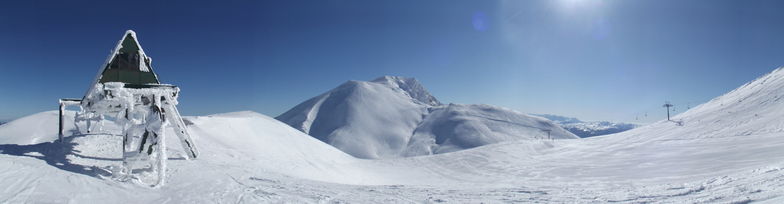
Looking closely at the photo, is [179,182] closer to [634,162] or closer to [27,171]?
[27,171]

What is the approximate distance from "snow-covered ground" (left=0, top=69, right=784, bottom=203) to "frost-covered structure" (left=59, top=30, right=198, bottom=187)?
2.49 feet

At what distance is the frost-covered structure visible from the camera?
9.57 m

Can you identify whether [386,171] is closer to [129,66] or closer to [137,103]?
[137,103]

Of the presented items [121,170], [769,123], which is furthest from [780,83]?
[121,170]

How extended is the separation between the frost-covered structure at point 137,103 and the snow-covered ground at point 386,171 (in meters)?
0.76

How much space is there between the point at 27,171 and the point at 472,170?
23753 mm

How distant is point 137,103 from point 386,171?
19.3 metres

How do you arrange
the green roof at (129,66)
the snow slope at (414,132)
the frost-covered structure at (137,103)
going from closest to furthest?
1. the frost-covered structure at (137,103)
2. the green roof at (129,66)
3. the snow slope at (414,132)

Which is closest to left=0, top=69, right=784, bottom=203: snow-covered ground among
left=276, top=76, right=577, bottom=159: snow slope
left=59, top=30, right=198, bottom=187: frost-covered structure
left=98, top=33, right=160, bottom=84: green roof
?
left=59, top=30, right=198, bottom=187: frost-covered structure

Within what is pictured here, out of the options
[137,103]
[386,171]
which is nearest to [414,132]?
[386,171]

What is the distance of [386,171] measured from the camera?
93.1 feet

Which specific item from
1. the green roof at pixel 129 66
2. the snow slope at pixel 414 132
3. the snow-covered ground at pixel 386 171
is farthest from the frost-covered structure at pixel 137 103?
the snow slope at pixel 414 132

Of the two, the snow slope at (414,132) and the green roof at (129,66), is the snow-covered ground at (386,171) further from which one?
the snow slope at (414,132)

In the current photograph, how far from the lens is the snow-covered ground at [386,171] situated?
29.5 ft
